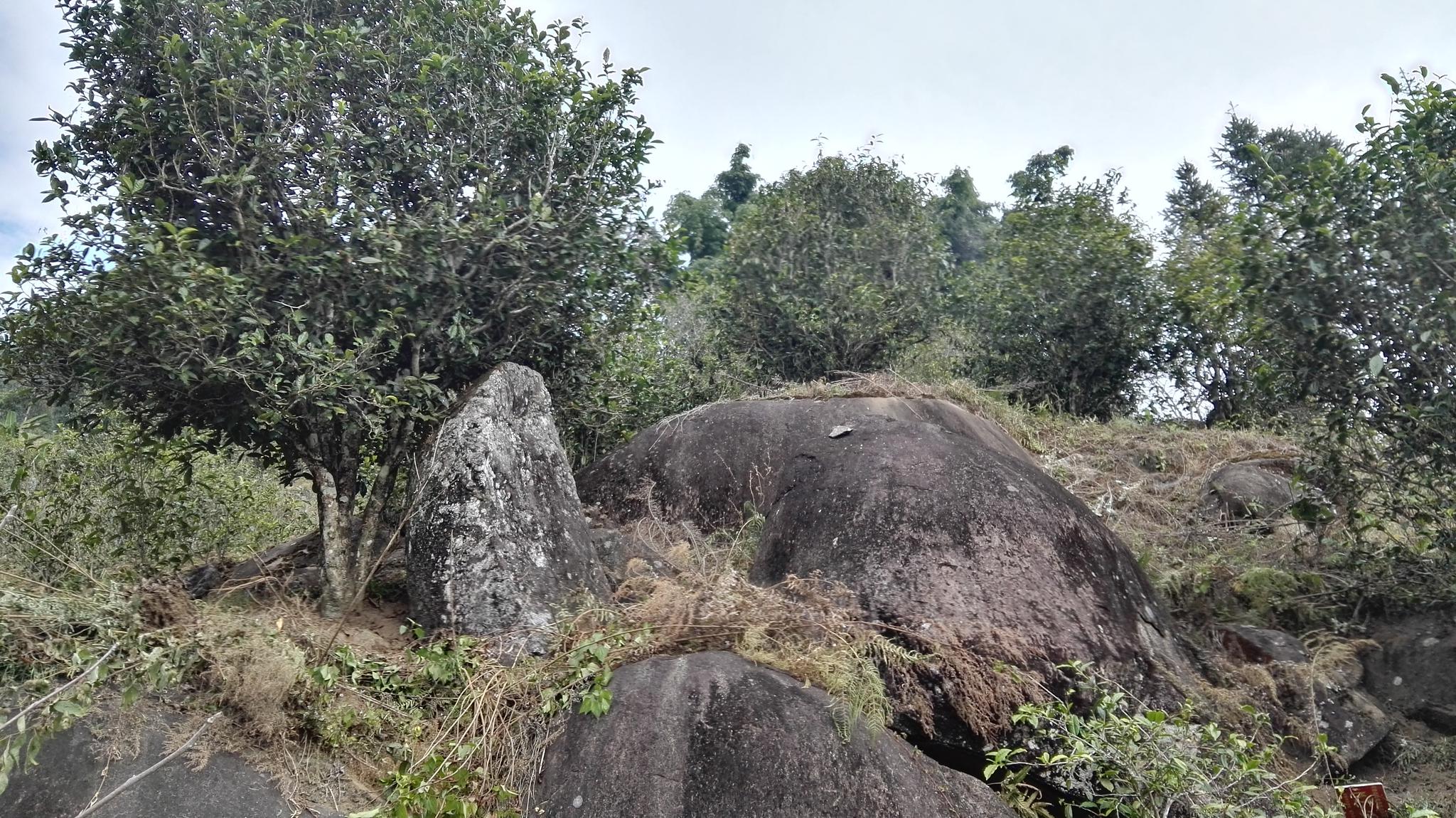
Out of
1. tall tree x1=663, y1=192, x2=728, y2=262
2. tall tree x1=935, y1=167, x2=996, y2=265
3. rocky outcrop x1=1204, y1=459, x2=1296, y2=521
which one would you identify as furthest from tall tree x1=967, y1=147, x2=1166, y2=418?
tall tree x1=935, y1=167, x2=996, y2=265

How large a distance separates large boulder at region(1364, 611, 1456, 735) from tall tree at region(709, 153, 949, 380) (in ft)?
24.9

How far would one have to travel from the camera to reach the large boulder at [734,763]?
453 cm

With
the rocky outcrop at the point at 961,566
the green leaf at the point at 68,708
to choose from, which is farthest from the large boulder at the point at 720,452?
the green leaf at the point at 68,708

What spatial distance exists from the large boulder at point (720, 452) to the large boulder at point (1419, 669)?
324 centimetres

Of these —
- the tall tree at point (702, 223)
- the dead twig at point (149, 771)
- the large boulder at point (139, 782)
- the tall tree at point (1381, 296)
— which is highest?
the tall tree at point (702, 223)

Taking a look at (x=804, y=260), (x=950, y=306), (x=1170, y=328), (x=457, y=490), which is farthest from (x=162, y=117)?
(x=1170, y=328)

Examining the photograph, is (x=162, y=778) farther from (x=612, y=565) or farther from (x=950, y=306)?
(x=950, y=306)

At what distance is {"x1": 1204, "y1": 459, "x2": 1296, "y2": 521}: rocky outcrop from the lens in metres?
9.80

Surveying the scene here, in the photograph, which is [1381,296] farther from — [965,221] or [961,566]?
[965,221]

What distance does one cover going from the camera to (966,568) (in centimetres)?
601

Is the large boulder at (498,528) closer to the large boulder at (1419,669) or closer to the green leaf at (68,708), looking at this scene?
the green leaf at (68,708)

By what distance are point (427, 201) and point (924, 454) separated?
442cm

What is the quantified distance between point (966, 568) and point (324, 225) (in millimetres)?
5131

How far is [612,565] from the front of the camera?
752cm
